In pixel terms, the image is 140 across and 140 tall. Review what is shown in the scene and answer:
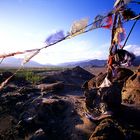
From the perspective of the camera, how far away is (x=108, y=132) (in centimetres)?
744

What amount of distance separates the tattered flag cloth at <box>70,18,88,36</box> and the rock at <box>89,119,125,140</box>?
3.31 m

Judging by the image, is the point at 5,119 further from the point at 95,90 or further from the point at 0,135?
the point at 95,90

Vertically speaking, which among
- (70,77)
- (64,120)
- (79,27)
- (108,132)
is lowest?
(64,120)

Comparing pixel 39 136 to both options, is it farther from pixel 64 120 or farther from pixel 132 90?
pixel 132 90

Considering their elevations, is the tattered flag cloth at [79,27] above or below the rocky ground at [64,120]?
above

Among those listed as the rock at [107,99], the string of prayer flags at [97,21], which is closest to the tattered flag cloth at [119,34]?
the string of prayer flags at [97,21]

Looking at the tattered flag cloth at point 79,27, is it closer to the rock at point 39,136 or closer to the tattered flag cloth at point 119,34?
the tattered flag cloth at point 119,34

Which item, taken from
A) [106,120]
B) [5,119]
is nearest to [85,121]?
[106,120]

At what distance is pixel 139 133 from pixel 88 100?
2126 mm

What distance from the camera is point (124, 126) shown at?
782 cm

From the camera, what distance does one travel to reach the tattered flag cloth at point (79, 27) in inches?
213

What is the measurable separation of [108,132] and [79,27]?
3429 millimetres

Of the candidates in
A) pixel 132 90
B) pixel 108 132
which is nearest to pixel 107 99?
pixel 108 132

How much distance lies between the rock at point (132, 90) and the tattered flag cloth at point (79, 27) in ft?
15.3
